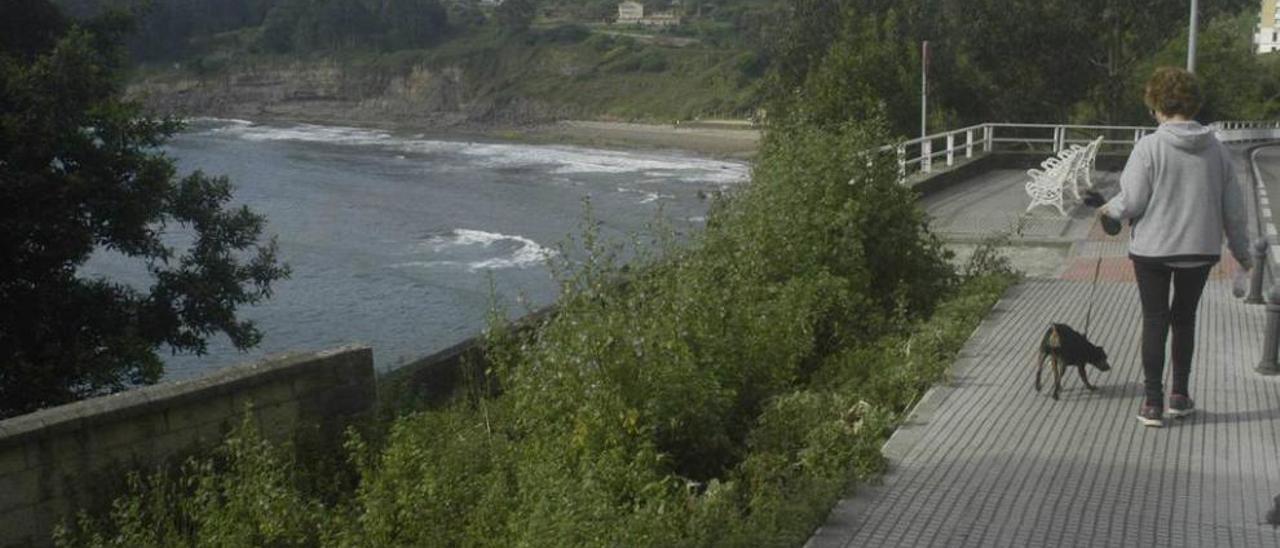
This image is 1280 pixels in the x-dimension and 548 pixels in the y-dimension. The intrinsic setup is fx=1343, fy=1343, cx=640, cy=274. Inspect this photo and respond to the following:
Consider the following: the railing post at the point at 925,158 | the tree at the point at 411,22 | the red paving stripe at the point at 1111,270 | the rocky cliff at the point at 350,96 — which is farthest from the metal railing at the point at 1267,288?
the tree at the point at 411,22

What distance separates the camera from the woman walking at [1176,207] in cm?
639

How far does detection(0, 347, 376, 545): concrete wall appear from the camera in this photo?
7.78 metres

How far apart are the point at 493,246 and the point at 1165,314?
32.3 metres

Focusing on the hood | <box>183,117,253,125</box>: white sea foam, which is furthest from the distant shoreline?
the hood

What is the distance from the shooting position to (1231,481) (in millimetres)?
5953

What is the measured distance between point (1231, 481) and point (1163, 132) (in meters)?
1.68

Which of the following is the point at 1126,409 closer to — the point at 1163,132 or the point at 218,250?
the point at 1163,132

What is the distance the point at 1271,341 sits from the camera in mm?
7789

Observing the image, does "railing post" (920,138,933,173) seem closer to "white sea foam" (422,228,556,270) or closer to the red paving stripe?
the red paving stripe

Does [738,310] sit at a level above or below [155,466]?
above

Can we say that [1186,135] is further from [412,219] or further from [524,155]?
[524,155]

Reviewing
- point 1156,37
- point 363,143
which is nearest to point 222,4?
point 363,143

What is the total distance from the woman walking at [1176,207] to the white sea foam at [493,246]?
27.5 metres

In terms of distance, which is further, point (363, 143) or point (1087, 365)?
point (363, 143)
